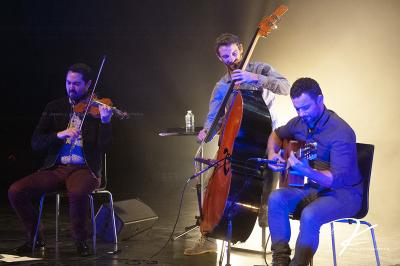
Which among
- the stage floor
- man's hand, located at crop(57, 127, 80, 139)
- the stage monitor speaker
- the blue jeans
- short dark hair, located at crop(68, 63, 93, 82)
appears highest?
short dark hair, located at crop(68, 63, 93, 82)

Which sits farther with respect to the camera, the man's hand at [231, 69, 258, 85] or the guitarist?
the man's hand at [231, 69, 258, 85]

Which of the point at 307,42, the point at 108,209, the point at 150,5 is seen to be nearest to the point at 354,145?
the point at 108,209

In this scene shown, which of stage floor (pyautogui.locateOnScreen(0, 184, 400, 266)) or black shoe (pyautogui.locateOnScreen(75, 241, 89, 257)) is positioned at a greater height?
black shoe (pyautogui.locateOnScreen(75, 241, 89, 257))

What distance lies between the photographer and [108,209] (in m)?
4.63

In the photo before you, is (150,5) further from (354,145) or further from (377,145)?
(354,145)

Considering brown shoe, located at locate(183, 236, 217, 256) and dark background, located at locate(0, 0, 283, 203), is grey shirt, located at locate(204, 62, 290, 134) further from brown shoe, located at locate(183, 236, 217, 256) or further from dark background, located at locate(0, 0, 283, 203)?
dark background, located at locate(0, 0, 283, 203)

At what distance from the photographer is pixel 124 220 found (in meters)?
4.59

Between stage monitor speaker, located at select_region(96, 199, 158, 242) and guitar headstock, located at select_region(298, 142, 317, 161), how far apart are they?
6.45ft

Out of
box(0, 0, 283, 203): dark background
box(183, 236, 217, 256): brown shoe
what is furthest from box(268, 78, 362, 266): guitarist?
box(0, 0, 283, 203): dark background

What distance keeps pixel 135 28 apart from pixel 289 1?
234cm

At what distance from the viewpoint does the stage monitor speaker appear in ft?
15.1

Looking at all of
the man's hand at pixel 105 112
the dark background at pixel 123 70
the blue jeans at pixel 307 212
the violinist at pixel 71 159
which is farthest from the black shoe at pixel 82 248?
the dark background at pixel 123 70

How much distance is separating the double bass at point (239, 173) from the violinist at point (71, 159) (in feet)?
3.68

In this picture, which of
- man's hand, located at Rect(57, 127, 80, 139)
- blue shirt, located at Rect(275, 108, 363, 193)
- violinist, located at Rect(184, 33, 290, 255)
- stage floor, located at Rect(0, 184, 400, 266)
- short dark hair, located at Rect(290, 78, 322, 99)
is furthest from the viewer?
man's hand, located at Rect(57, 127, 80, 139)
